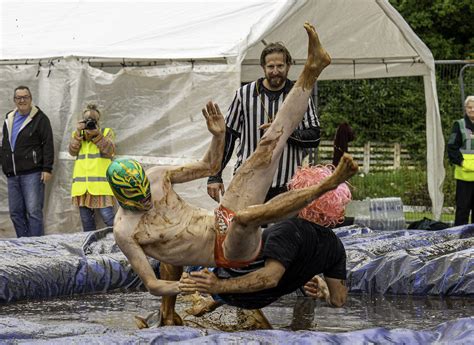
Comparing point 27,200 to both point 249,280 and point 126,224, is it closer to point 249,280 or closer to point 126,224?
point 126,224

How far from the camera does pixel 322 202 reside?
6180 millimetres

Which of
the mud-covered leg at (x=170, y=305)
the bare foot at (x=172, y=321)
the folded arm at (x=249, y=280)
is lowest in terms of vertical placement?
the bare foot at (x=172, y=321)

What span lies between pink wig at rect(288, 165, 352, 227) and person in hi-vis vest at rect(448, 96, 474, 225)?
5125mm

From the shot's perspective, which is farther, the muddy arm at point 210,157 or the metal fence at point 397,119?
the metal fence at point 397,119

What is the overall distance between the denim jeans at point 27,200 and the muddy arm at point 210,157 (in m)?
5.21

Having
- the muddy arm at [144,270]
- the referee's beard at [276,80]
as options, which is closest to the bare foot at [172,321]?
the muddy arm at [144,270]

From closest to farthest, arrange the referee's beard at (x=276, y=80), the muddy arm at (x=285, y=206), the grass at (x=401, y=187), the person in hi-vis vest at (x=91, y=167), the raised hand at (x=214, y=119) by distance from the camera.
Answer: the muddy arm at (x=285, y=206)
the raised hand at (x=214, y=119)
the referee's beard at (x=276, y=80)
the person in hi-vis vest at (x=91, y=167)
the grass at (x=401, y=187)

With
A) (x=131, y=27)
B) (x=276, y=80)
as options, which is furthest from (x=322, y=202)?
(x=131, y=27)

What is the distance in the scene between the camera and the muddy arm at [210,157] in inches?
246

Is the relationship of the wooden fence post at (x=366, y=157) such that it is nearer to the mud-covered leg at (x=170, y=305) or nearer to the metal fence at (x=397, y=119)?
the metal fence at (x=397, y=119)

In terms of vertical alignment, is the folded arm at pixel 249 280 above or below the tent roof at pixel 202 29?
below

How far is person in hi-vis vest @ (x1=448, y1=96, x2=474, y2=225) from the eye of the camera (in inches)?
438

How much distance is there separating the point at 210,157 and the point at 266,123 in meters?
0.84

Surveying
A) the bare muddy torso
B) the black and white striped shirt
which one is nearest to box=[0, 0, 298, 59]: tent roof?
the black and white striped shirt
